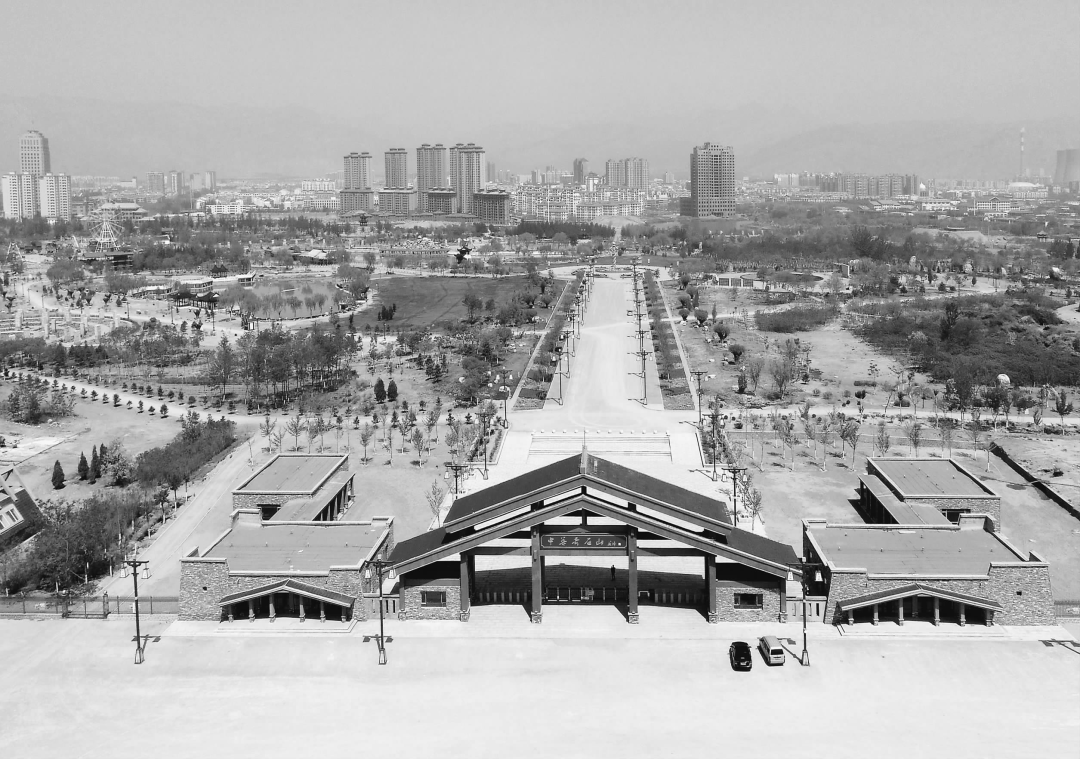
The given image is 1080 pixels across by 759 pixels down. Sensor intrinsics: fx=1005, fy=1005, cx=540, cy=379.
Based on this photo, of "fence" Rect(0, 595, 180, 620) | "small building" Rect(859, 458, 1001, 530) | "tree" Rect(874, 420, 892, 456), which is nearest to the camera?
"fence" Rect(0, 595, 180, 620)

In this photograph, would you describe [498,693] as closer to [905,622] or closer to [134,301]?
[905,622]

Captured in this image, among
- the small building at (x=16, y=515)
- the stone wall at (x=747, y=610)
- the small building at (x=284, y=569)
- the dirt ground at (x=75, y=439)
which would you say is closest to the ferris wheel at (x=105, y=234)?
the dirt ground at (x=75, y=439)

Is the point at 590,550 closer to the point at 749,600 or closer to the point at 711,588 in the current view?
the point at 711,588

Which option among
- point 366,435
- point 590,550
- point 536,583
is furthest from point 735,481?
point 366,435

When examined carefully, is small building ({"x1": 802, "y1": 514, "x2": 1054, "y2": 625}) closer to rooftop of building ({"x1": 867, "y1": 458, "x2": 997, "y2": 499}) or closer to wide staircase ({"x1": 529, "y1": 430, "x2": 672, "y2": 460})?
rooftop of building ({"x1": 867, "y1": 458, "x2": 997, "y2": 499})

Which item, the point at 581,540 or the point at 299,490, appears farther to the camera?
the point at 299,490

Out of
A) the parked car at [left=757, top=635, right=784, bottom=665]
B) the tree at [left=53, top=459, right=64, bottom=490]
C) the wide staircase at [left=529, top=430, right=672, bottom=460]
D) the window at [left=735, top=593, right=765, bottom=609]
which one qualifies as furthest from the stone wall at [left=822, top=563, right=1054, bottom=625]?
the tree at [left=53, top=459, right=64, bottom=490]
